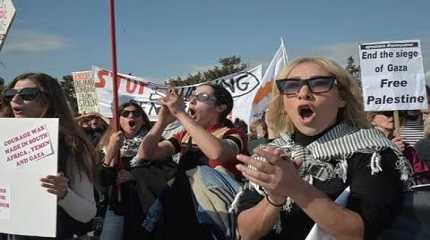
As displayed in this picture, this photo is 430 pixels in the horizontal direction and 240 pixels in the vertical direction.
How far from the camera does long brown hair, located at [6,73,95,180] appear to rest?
8.73 feet

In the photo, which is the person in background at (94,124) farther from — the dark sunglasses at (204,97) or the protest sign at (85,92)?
the protest sign at (85,92)

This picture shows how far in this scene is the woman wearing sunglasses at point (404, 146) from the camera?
3.85 meters

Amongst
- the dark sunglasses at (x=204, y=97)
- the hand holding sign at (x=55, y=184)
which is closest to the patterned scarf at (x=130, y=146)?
the dark sunglasses at (x=204, y=97)

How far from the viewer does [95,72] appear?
27.9 ft

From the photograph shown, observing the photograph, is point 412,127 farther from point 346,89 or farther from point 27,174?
point 27,174

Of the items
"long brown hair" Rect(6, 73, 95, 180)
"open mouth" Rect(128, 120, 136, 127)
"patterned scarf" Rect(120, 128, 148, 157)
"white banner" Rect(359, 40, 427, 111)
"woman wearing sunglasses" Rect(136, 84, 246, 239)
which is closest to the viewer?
"long brown hair" Rect(6, 73, 95, 180)

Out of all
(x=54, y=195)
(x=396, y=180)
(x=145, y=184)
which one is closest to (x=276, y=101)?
(x=396, y=180)

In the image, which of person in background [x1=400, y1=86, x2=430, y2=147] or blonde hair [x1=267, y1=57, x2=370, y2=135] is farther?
person in background [x1=400, y1=86, x2=430, y2=147]

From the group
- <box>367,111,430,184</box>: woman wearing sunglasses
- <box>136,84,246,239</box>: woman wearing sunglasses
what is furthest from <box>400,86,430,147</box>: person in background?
<box>136,84,246,239</box>: woman wearing sunglasses

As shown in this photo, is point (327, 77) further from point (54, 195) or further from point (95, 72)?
point (95, 72)

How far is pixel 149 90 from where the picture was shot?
8297 millimetres

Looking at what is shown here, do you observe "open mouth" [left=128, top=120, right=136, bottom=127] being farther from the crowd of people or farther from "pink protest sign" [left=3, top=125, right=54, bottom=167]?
"pink protest sign" [left=3, top=125, right=54, bottom=167]

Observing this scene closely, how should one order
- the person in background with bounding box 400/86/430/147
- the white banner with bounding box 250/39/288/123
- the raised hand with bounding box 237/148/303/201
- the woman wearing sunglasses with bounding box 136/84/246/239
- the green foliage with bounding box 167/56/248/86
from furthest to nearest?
the green foliage with bounding box 167/56/248/86
the white banner with bounding box 250/39/288/123
the person in background with bounding box 400/86/430/147
the woman wearing sunglasses with bounding box 136/84/246/239
the raised hand with bounding box 237/148/303/201

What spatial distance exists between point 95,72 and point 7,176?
20.0 ft
